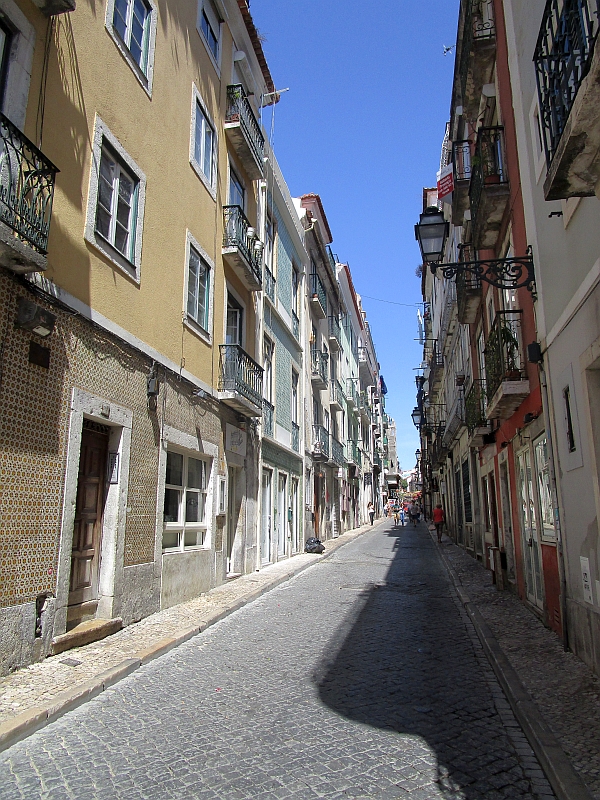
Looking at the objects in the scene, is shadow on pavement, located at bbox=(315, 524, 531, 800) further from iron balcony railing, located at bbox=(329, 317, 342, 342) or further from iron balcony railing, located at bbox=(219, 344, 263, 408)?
iron balcony railing, located at bbox=(329, 317, 342, 342)

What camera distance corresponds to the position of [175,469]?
10.0 m

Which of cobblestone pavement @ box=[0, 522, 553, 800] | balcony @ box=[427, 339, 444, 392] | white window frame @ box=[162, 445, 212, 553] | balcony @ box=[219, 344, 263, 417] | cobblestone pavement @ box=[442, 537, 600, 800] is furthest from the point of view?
balcony @ box=[427, 339, 444, 392]

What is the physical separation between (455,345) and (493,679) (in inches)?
673

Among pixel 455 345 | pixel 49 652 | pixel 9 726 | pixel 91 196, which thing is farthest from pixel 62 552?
pixel 455 345

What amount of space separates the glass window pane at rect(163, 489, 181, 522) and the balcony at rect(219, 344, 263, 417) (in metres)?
2.65

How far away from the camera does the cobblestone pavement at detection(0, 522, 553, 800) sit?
11.8 feet

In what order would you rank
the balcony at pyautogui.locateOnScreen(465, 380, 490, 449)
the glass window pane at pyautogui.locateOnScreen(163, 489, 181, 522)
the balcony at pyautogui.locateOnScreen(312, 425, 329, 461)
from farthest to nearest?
the balcony at pyautogui.locateOnScreen(312, 425, 329, 461) < the balcony at pyautogui.locateOnScreen(465, 380, 490, 449) < the glass window pane at pyautogui.locateOnScreen(163, 489, 181, 522)

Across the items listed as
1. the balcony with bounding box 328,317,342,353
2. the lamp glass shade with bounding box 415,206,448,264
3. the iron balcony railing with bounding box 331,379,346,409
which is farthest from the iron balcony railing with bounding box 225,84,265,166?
the iron balcony railing with bounding box 331,379,346,409

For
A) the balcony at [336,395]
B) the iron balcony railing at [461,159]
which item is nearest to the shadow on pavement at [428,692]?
the iron balcony railing at [461,159]

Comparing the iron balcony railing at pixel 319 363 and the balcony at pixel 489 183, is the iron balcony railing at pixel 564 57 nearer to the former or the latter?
the balcony at pixel 489 183

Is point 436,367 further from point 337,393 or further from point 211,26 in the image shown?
point 211,26

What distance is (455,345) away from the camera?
21.8 meters

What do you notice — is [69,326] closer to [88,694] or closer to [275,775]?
[88,694]

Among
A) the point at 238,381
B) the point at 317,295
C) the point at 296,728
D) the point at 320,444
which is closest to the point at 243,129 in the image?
the point at 238,381
